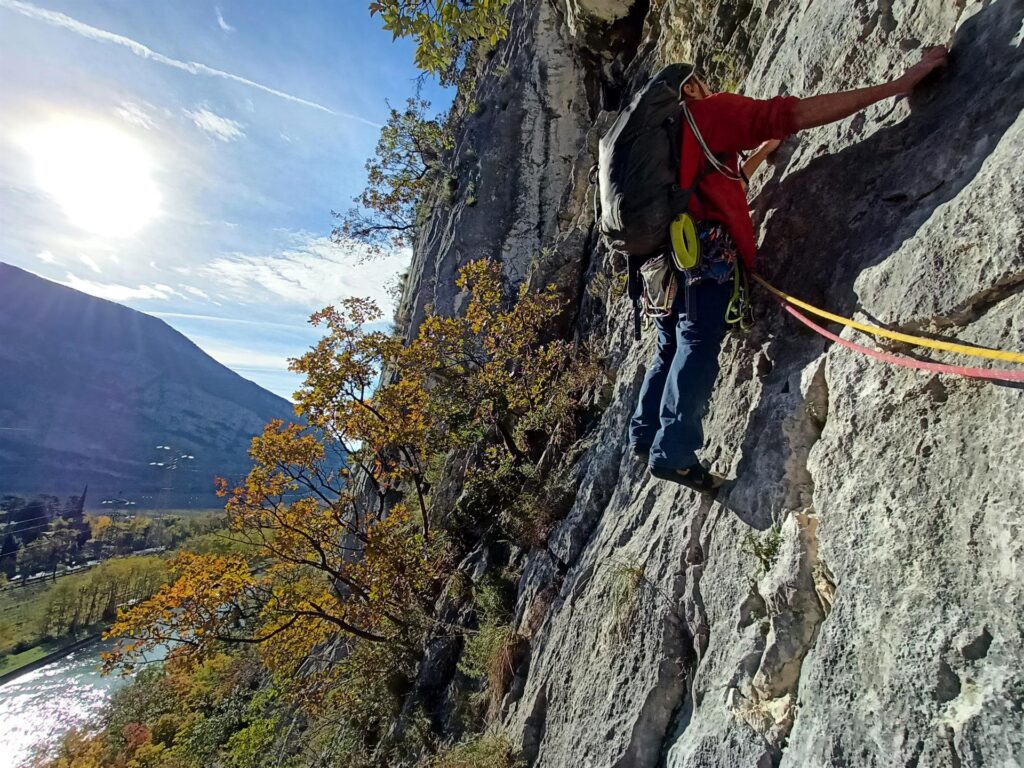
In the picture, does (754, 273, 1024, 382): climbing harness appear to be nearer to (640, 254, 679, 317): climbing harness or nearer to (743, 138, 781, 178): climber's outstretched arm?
(640, 254, 679, 317): climbing harness

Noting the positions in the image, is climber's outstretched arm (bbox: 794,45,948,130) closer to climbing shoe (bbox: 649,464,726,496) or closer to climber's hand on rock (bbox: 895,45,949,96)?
climber's hand on rock (bbox: 895,45,949,96)

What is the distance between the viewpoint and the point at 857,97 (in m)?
2.80

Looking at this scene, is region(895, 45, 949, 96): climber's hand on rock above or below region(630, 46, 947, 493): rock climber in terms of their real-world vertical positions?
above

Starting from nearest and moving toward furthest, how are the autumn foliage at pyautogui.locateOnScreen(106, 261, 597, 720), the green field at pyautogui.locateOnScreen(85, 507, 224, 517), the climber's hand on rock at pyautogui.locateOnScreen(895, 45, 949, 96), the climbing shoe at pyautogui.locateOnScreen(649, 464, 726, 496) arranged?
the climber's hand on rock at pyautogui.locateOnScreen(895, 45, 949, 96)
the climbing shoe at pyautogui.locateOnScreen(649, 464, 726, 496)
the autumn foliage at pyautogui.locateOnScreen(106, 261, 597, 720)
the green field at pyautogui.locateOnScreen(85, 507, 224, 517)

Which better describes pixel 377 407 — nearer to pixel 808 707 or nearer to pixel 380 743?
pixel 380 743

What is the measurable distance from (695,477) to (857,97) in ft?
7.48

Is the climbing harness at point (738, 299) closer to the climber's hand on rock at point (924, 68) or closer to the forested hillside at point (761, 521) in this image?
the forested hillside at point (761, 521)

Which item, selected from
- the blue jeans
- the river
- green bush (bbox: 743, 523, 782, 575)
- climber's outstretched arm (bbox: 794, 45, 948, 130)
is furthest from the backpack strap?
the river

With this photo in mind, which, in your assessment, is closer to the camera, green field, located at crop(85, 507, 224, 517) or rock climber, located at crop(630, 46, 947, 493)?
rock climber, located at crop(630, 46, 947, 493)

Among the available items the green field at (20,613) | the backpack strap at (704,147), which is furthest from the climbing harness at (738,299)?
the green field at (20,613)

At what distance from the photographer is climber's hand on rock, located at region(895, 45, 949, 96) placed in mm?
2594

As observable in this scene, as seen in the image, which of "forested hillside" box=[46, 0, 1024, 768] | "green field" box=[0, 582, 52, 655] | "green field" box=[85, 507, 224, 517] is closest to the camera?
"forested hillside" box=[46, 0, 1024, 768]

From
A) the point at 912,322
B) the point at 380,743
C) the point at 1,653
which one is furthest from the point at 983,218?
the point at 1,653

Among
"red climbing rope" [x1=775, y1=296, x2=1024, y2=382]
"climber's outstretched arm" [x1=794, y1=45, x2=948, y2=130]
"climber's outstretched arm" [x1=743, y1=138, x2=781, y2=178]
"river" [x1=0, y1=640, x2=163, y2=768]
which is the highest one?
"climber's outstretched arm" [x1=743, y1=138, x2=781, y2=178]
